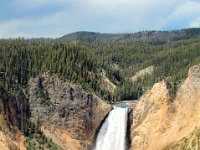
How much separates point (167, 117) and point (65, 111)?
28.4m

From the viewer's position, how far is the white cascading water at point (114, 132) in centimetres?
13800

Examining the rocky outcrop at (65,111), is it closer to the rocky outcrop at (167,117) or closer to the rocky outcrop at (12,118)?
the rocky outcrop at (12,118)

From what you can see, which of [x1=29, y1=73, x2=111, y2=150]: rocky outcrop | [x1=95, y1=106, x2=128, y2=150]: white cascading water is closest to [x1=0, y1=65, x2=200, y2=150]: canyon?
[x1=29, y1=73, x2=111, y2=150]: rocky outcrop

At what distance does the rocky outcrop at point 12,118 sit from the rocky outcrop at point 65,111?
14.9 ft

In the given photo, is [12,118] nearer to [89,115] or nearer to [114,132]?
[89,115]

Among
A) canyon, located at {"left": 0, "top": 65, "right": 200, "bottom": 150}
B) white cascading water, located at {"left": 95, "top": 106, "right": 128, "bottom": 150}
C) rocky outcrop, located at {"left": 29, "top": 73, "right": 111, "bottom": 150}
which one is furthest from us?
rocky outcrop, located at {"left": 29, "top": 73, "right": 111, "bottom": 150}

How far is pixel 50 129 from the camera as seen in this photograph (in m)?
140

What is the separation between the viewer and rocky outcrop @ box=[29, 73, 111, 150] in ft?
454

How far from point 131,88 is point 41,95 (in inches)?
2252

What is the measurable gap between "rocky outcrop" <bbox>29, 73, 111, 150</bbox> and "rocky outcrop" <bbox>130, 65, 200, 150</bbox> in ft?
38.7

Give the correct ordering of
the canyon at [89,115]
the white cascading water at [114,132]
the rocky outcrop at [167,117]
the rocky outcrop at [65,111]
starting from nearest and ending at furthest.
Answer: the rocky outcrop at [167,117] < the canyon at [89,115] < the white cascading water at [114,132] < the rocky outcrop at [65,111]

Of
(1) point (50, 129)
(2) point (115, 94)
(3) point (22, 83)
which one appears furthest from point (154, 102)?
(2) point (115, 94)

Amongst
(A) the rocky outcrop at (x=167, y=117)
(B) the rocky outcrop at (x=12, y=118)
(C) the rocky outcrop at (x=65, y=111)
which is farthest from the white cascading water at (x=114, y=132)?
(B) the rocky outcrop at (x=12, y=118)

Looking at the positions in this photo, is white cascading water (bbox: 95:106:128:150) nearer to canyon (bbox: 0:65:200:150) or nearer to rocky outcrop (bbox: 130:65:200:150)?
canyon (bbox: 0:65:200:150)
